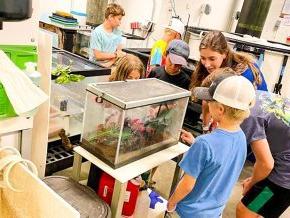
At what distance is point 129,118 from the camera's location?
1430 mm

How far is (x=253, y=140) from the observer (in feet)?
4.63

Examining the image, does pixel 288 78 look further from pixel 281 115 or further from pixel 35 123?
pixel 35 123

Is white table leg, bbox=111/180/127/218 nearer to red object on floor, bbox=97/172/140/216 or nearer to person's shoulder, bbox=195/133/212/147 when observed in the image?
red object on floor, bbox=97/172/140/216

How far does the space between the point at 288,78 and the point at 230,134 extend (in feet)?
8.37

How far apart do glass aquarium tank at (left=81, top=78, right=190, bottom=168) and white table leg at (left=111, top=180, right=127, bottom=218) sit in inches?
4.0

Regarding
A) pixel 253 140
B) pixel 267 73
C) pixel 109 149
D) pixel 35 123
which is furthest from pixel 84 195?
pixel 267 73

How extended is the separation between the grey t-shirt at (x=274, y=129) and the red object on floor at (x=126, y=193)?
64 cm

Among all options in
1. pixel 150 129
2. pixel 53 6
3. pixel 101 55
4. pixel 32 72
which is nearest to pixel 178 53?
pixel 150 129

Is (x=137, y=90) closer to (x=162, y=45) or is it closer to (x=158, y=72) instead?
(x=158, y=72)

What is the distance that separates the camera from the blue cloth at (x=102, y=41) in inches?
112

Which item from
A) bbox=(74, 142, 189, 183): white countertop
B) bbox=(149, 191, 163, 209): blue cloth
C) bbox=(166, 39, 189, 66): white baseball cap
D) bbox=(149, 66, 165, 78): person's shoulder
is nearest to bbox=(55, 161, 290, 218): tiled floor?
bbox=(149, 191, 163, 209): blue cloth

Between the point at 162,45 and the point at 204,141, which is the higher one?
the point at 162,45

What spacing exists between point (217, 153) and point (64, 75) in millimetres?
1070

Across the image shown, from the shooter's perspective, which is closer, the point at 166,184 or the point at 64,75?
the point at 64,75
